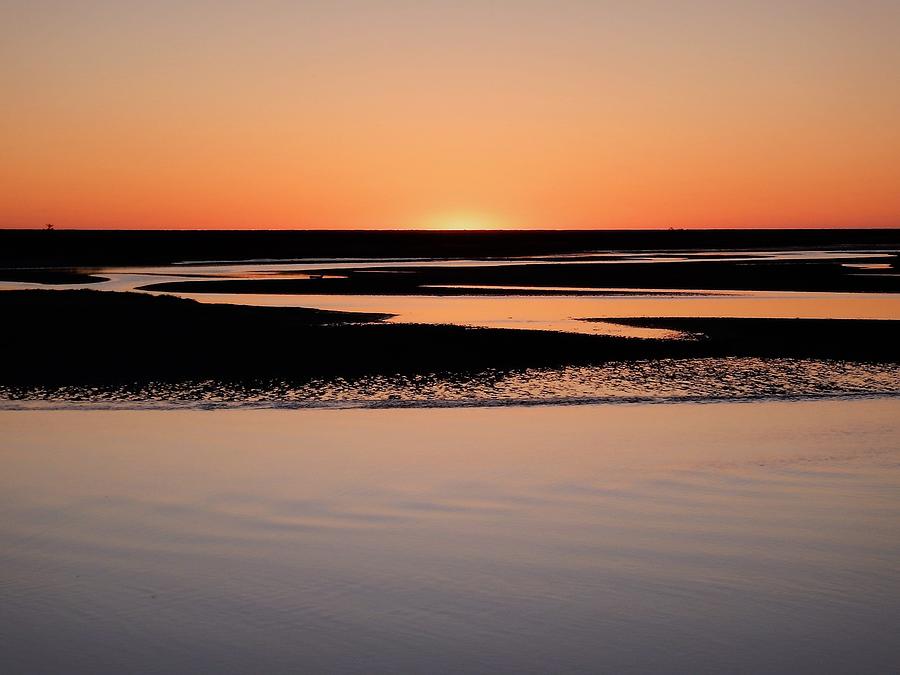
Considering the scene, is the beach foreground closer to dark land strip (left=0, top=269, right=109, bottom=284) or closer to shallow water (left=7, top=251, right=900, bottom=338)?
shallow water (left=7, top=251, right=900, bottom=338)

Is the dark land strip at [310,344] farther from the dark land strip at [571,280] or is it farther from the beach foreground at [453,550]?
the dark land strip at [571,280]

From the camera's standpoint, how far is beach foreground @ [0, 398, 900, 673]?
255 inches

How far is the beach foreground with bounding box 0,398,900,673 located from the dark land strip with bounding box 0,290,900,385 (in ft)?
20.5

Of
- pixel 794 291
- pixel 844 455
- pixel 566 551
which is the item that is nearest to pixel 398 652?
pixel 566 551

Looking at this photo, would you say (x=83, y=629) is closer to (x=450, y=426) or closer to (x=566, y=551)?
(x=566, y=551)

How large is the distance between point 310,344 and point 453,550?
1549 cm

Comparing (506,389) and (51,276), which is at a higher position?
(51,276)

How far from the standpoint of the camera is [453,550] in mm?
8422

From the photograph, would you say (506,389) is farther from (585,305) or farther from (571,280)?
(571,280)

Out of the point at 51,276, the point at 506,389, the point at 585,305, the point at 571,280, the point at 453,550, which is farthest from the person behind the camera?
the point at 51,276

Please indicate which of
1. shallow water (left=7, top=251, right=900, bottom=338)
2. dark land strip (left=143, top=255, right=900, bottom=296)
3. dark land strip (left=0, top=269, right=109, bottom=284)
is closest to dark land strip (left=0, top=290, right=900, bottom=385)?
shallow water (left=7, top=251, right=900, bottom=338)

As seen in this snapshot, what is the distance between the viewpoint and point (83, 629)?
6.78 m

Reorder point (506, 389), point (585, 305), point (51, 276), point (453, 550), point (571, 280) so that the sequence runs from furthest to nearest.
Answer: point (51, 276)
point (571, 280)
point (585, 305)
point (506, 389)
point (453, 550)

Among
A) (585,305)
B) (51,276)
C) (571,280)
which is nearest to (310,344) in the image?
(585,305)
